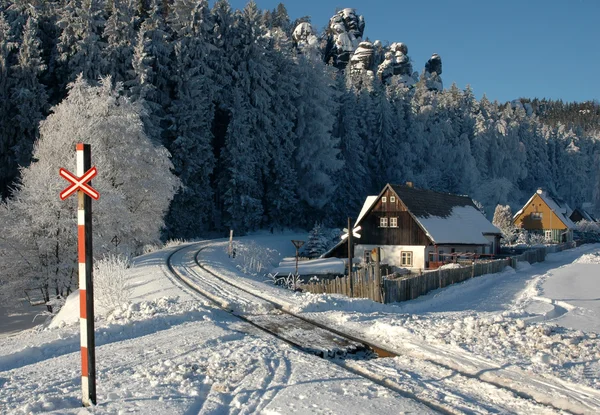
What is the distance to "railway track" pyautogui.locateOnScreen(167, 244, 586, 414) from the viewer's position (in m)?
7.64

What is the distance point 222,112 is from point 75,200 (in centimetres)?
3585

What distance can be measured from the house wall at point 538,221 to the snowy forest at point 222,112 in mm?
8519

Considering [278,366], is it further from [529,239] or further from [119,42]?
[529,239]

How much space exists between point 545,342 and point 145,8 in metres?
66.2

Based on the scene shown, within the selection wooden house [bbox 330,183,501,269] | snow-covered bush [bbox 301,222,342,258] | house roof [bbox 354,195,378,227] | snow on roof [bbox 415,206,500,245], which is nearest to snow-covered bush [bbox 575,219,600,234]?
snow on roof [bbox 415,206,500,245]

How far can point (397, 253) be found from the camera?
145 feet

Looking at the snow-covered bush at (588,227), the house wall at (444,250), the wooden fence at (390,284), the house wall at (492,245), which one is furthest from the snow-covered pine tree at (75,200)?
the snow-covered bush at (588,227)

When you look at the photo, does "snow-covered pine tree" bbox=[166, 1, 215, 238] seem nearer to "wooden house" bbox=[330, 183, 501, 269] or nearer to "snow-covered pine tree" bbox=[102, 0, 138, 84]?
"snow-covered pine tree" bbox=[102, 0, 138, 84]

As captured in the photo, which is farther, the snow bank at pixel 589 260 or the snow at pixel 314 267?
the snow bank at pixel 589 260

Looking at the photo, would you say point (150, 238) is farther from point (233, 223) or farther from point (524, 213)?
point (524, 213)

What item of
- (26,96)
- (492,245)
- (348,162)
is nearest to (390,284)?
(492,245)

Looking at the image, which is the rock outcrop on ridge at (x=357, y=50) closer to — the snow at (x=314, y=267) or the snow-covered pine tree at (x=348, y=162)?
the snow-covered pine tree at (x=348, y=162)

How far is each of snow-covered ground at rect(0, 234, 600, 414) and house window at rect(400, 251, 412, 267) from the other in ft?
89.0

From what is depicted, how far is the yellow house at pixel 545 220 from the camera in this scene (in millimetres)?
79062
